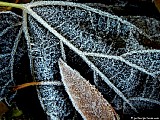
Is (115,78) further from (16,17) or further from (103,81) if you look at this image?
(16,17)

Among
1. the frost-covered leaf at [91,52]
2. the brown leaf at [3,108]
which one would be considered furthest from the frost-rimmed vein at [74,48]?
the brown leaf at [3,108]

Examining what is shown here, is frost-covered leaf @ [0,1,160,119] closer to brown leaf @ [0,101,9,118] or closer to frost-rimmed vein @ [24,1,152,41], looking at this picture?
frost-rimmed vein @ [24,1,152,41]

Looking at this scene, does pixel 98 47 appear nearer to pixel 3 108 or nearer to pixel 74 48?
pixel 74 48

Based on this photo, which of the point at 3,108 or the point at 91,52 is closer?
the point at 91,52

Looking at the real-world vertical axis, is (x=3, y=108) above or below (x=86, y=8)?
below

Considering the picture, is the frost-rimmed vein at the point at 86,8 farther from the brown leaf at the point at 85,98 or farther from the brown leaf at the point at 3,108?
the brown leaf at the point at 3,108

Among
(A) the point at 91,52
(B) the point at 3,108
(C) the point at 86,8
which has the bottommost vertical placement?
(B) the point at 3,108

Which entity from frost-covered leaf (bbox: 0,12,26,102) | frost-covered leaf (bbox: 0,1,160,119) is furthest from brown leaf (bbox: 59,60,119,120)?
frost-covered leaf (bbox: 0,12,26,102)

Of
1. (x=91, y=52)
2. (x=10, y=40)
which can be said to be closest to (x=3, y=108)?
(x=10, y=40)
